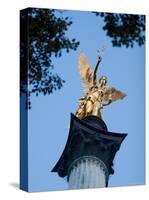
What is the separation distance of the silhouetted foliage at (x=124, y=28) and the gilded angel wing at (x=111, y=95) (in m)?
0.56

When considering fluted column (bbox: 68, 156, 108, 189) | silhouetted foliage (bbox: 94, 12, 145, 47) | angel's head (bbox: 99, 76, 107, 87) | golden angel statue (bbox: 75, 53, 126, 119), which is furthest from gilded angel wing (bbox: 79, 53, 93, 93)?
fluted column (bbox: 68, 156, 108, 189)

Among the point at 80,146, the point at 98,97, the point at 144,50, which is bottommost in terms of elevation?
the point at 80,146

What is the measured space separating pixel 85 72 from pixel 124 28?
82cm

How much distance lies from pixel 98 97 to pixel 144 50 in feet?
2.99

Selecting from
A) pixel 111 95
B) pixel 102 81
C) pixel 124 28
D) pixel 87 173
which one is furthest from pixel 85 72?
pixel 87 173

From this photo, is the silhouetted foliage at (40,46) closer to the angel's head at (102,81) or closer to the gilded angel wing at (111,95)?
the angel's head at (102,81)

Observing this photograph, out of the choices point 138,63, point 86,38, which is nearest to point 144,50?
point 138,63

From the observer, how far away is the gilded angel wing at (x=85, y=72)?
8870mm

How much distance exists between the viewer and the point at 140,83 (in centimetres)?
930

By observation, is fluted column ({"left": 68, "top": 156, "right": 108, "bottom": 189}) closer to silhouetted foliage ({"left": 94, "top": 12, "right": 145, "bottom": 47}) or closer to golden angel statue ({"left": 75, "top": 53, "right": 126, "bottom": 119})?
golden angel statue ({"left": 75, "top": 53, "right": 126, "bottom": 119})

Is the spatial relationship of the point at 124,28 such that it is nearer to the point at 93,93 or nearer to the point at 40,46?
the point at 93,93

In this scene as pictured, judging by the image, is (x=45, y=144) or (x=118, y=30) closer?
(x=45, y=144)

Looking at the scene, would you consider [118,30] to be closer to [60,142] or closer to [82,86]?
[82,86]

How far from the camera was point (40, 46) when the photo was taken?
28.1 ft
